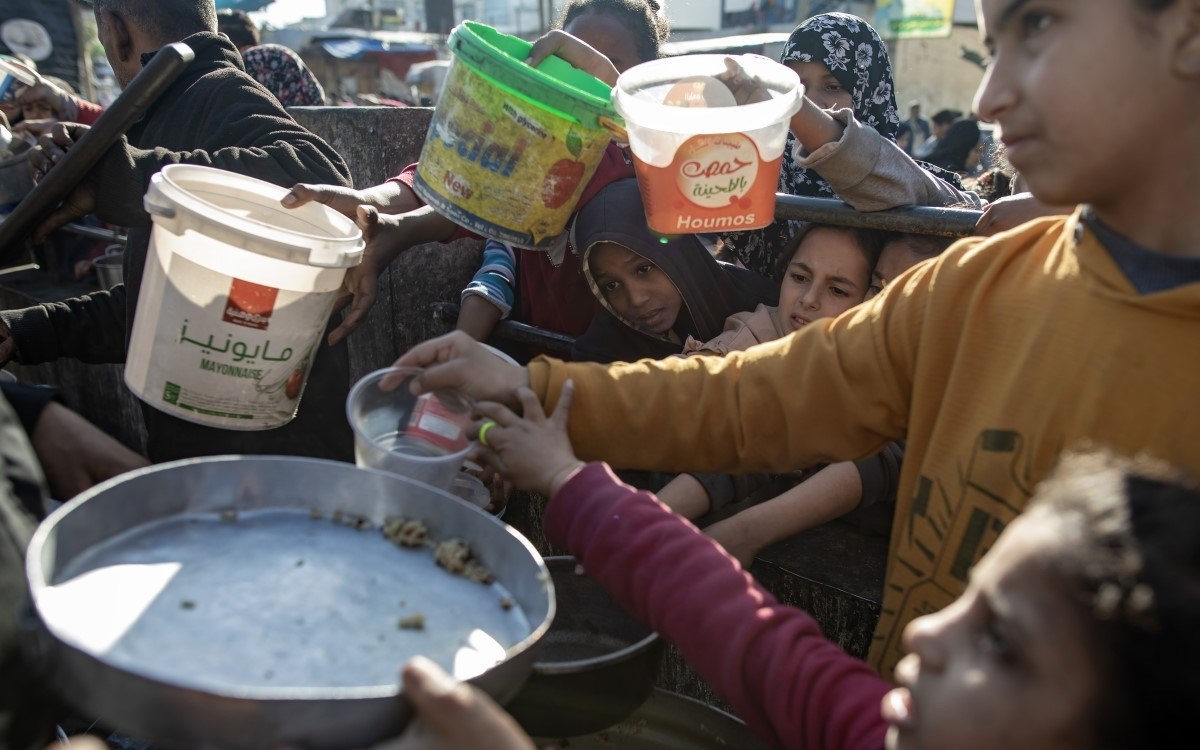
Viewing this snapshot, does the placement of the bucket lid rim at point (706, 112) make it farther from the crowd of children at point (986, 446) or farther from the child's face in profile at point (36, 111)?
the child's face in profile at point (36, 111)

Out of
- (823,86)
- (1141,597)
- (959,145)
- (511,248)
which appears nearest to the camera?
(1141,597)

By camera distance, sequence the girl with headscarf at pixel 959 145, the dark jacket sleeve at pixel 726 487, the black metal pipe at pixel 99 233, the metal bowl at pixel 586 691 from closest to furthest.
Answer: the metal bowl at pixel 586 691 → the dark jacket sleeve at pixel 726 487 → the black metal pipe at pixel 99 233 → the girl with headscarf at pixel 959 145

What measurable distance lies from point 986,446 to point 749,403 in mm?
408

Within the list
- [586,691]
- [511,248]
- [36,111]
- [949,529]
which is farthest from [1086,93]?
[36,111]

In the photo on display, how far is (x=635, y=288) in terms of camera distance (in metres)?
2.66

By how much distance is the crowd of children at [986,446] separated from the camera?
2.65 ft

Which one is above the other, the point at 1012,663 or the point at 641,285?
the point at 1012,663

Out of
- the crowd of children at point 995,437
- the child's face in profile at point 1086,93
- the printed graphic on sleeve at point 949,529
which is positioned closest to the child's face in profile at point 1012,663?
the crowd of children at point 995,437

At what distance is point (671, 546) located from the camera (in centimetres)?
125

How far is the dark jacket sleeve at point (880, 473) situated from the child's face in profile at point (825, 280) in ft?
1.57

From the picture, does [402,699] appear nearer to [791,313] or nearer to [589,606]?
[589,606]

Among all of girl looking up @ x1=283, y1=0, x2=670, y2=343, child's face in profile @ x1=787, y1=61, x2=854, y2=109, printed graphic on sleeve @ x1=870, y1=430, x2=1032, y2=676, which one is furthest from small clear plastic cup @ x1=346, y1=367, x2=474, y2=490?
child's face in profile @ x1=787, y1=61, x2=854, y2=109

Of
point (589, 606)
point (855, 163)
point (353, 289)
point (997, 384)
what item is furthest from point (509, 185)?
point (997, 384)

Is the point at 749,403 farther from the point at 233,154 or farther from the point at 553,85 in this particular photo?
the point at 233,154
